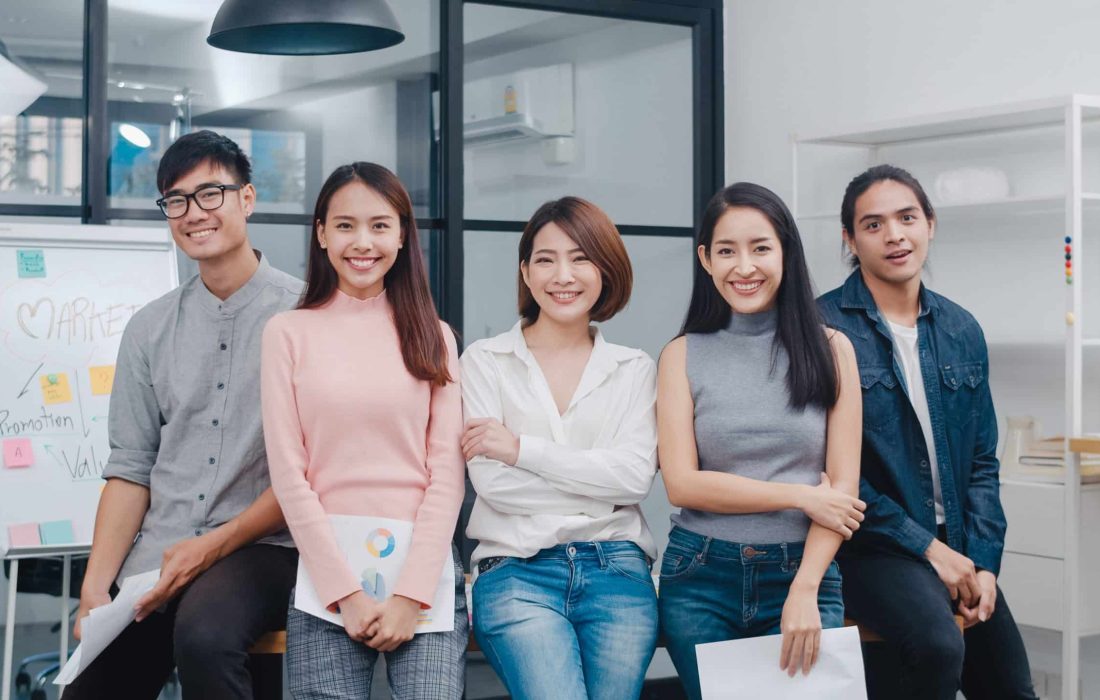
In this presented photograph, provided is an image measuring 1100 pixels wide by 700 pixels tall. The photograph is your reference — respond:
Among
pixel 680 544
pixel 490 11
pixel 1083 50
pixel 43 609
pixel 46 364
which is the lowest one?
pixel 43 609

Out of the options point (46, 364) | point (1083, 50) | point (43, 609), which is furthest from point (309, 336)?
point (1083, 50)

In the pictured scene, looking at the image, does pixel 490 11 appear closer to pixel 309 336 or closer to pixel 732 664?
pixel 309 336

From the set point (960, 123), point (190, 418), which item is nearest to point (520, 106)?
point (960, 123)

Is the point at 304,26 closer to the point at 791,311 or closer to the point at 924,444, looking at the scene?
the point at 791,311

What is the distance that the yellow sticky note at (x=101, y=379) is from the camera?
2.93 meters

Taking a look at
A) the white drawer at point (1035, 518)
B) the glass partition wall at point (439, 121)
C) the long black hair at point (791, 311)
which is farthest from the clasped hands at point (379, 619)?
the glass partition wall at point (439, 121)

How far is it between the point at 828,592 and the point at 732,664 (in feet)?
0.78

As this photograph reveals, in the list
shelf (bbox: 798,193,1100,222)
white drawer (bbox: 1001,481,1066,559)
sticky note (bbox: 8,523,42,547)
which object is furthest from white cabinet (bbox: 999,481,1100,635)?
sticky note (bbox: 8,523,42,547)

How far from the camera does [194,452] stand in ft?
7.18

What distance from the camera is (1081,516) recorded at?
3.07 meters

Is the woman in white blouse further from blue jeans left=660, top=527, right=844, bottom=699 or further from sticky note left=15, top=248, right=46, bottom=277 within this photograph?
sticky note left=15, top=248, right=46, bottom=277

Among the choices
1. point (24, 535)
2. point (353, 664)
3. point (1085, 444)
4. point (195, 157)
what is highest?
point (195, 157)

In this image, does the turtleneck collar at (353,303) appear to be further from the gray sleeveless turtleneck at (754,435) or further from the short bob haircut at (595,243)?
the gray sleeveless turtleneck at (754,435)

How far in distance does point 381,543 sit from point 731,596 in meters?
0.62
